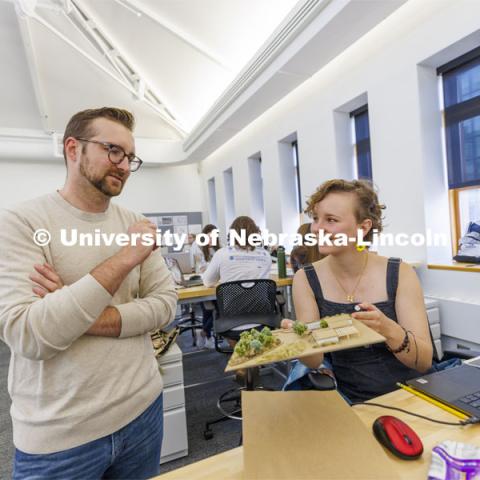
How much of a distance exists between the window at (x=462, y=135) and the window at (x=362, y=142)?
0.89 meters

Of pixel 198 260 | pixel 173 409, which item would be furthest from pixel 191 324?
pixel 173 409

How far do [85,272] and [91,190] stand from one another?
9.4 inches

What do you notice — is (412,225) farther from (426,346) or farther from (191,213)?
(191,213)

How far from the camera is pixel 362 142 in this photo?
151 inches

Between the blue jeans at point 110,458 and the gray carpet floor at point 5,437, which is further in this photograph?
the gray carpet floor at point 5,437

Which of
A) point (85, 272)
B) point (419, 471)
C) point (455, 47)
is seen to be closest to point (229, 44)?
point (455, 47)

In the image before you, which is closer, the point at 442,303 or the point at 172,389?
the point at 172,389

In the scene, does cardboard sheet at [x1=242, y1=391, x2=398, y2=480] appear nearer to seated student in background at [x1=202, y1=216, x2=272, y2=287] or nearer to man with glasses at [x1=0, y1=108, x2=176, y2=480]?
man with glasses at [x1=0, y1=108, x2=176, y2=480]

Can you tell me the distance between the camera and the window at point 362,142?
12.4 ft

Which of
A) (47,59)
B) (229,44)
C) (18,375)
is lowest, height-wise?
(18,375)

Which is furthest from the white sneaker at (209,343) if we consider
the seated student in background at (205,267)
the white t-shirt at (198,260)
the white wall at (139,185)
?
the white wall at (139,185)

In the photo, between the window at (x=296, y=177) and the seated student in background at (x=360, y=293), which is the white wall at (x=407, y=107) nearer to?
the window at (x=296, y=177)

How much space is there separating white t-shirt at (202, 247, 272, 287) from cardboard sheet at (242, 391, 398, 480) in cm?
196

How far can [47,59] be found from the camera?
17.3 ft
